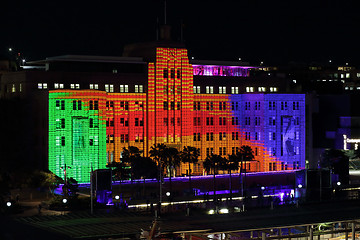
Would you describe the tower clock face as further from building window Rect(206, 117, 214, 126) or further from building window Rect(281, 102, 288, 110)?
building window Rect(281, 102, 288, 110)

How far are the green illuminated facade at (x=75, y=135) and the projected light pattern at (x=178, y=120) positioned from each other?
123mm

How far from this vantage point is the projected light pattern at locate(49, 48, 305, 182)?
100750 millimetres

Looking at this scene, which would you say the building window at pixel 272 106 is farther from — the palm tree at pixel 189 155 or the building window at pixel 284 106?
the palm tree at pixel 189 155

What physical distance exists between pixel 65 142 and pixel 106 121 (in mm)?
11934

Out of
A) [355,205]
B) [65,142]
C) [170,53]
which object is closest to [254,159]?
[170,53]

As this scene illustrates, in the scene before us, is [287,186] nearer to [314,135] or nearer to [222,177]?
[222,177]

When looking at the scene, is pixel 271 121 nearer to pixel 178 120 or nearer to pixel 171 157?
pixel 178 120

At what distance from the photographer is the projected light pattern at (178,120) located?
101m

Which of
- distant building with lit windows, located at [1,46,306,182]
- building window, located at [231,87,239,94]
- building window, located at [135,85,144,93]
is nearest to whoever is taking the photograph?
distant building with lit windows, located at [1,46,306,182]

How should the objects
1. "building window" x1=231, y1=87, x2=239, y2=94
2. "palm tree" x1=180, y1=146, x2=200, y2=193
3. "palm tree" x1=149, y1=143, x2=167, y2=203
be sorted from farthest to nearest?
"building window" x1=231, y1=87, x2=239, y2=94
"palm tree" x1=180, y1=146, x2=200, y2=193
"palm tree" x1=149, y1=143, x2=167, y2=203

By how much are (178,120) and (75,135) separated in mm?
21179

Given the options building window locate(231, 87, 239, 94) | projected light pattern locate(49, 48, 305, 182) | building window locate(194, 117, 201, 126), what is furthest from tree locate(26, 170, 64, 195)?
building window locate(231, 87, 239, 94)

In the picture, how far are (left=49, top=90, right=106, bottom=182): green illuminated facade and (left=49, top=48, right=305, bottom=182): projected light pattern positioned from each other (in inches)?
4.8

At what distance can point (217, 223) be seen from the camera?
169 ft
